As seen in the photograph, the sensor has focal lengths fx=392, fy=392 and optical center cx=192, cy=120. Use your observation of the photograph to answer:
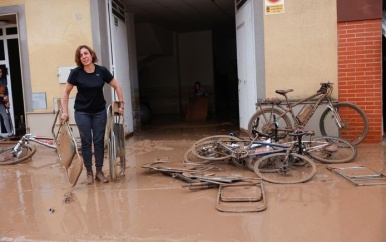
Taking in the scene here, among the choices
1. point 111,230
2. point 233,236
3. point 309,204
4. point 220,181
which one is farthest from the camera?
point 220,181

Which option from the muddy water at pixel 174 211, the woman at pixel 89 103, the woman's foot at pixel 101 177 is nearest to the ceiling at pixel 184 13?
the woman at pixel 89 103

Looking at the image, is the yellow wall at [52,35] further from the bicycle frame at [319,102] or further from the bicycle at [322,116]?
the bicycle frame at [319,102]

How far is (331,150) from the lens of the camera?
516cm

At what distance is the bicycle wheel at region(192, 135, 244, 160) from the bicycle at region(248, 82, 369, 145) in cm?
75

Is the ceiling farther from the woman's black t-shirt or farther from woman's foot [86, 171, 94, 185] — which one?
woman's foot [86, 171, 94, 185]

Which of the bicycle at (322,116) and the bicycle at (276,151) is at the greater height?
the bicycle at (322,116)

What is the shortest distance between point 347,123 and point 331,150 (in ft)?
4.18

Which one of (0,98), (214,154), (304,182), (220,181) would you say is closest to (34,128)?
(0,98)

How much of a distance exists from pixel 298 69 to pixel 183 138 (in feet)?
8.64

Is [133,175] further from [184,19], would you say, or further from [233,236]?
[184,19]

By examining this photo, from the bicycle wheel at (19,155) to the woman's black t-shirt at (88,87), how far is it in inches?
84.6

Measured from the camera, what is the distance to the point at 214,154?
521 cm

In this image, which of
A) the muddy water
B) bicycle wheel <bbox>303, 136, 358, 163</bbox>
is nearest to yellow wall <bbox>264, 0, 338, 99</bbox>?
bicycle wheel <bbox>303, 136, 358, 163</bbox>

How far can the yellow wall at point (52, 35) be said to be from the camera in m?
7.03
